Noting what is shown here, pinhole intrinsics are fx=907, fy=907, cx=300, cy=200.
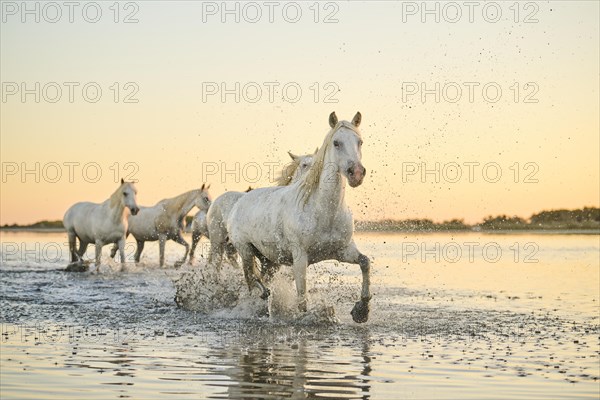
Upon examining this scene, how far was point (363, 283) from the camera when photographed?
9.25 m

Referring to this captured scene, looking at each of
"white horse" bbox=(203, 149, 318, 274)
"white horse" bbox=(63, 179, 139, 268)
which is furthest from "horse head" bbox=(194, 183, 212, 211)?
"white horse" bbox=(203, 149, 318, 274)

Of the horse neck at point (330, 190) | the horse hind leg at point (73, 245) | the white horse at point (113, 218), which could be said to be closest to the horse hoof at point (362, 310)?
the horse neck at point (330, 190)

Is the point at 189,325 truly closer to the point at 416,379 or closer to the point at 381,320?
the point at 381,320

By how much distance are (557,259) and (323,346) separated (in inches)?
715

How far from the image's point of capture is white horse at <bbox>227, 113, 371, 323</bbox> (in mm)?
8875

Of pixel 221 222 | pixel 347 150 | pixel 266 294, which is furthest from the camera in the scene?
pixel 221 222

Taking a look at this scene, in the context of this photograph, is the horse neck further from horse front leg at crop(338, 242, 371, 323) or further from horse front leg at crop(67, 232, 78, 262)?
horse front leg at crop(67, 232, 78, 262)

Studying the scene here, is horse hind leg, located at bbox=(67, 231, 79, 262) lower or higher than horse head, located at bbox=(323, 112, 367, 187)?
lower

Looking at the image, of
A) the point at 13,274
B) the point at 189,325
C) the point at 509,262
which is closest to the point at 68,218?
the point at 13,274

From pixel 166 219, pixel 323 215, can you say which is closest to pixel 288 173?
pixel 323 215

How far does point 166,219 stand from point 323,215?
16.2 metres

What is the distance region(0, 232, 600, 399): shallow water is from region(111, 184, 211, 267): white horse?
7.87 meters

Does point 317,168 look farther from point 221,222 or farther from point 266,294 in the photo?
point 221,222

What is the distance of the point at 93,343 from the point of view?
8.35 metres
